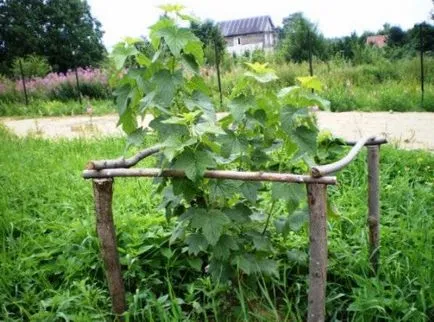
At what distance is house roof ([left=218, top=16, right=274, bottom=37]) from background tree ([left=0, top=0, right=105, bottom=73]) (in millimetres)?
31990

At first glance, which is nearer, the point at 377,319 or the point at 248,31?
the point at 377,319

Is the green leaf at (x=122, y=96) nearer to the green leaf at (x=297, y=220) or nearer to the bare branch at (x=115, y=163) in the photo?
the bare branch at (x=115, y=163)

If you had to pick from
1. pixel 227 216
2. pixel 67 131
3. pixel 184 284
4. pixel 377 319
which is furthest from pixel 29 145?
pixel 377 319

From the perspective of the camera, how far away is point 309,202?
1764 millimetres

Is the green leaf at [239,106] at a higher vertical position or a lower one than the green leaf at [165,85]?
lower

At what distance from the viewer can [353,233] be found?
2900 millimetres

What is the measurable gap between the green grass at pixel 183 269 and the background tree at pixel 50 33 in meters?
33.2

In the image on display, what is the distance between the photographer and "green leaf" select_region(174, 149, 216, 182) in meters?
1.77

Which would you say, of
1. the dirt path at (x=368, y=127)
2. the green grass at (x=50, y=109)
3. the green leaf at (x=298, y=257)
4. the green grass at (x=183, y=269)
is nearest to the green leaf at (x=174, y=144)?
the green grass at (x=183, y=269)

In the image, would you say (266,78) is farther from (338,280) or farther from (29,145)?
(29,145)

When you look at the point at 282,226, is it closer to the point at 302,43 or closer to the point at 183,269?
the point at 183,269

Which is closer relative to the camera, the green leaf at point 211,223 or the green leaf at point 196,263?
the green leaf at point 211,223

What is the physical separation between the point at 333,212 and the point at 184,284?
90cm

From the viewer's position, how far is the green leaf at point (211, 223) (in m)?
1.90
